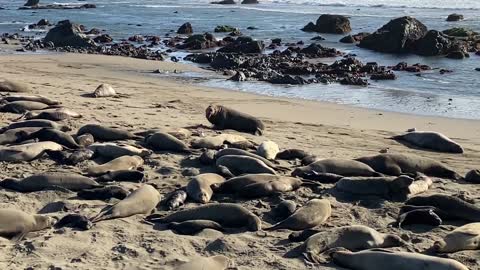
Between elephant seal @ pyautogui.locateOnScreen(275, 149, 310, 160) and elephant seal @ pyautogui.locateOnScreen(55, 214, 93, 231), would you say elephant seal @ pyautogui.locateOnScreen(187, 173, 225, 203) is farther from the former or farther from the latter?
elephant seal @ pyautogui.locateOnScreen(275, 149, 310, 160)

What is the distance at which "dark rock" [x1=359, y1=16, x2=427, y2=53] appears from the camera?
21.6 meters

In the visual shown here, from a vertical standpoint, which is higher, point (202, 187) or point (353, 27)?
point (202, 187)

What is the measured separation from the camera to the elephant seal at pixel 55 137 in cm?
772

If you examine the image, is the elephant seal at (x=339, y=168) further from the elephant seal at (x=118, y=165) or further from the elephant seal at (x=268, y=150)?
the elephant seal at (x=118, y=165)

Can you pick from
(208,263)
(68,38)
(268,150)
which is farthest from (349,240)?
(68,38)

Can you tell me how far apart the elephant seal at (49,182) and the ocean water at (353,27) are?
23.1 ft

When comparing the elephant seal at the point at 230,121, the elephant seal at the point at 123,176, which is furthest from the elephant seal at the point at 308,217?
the elephant seal at the point at 230,121

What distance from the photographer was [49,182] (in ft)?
20.7

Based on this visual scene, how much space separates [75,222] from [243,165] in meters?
2.18

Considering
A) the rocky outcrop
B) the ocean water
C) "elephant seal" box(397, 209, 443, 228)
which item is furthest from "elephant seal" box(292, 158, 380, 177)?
the rocky outcrop

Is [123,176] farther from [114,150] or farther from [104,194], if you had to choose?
[114,150]

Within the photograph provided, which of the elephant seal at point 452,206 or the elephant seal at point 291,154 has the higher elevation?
the elephant seal at point 452,206

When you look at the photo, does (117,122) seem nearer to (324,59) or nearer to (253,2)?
(324,59)

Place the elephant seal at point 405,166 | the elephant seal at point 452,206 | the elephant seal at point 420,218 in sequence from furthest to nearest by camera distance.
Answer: the elephant seal at point 405,166 < the elephant seal at point 452,206 < the elephant seal at point 420,218
